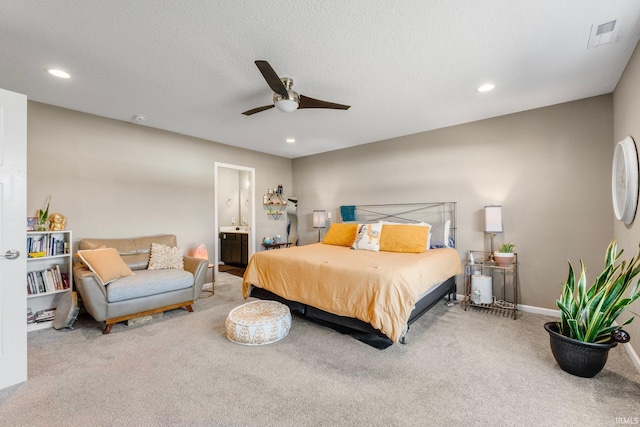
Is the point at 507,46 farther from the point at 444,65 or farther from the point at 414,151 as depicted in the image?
the point at 414,151

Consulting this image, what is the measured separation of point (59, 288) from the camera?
10.1 ft

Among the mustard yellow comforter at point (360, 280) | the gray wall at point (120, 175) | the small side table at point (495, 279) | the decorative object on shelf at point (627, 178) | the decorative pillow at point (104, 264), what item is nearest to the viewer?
the decorative object on shelf at point (627, 178)

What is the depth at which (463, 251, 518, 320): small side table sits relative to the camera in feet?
11.2

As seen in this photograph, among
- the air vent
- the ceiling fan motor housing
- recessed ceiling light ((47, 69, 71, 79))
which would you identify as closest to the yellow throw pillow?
the ceiling fan motor housing

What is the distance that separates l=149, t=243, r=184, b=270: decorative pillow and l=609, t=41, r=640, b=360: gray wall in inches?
189

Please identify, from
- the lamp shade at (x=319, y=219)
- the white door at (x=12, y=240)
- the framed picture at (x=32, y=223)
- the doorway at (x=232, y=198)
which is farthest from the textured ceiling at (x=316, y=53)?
the doorway at (x=232, y=198)

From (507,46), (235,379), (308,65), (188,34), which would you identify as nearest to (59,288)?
(235,379)

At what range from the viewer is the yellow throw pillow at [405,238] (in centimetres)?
358

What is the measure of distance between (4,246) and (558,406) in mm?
3940

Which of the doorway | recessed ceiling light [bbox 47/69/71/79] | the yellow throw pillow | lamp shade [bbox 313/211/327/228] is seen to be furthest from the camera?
the doorway

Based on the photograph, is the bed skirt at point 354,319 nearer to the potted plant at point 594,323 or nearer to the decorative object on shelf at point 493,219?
the decorative object on shelf at point 493,219

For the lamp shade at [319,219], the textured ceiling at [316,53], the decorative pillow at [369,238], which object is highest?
the textured ceiling at [316,53]

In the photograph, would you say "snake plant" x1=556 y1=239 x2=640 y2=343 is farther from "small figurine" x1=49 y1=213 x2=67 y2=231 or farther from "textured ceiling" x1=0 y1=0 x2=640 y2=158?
"small figurine" x1=49 y1=213 x2=67 y2=231

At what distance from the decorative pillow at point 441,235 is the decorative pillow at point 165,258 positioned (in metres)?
3.61
